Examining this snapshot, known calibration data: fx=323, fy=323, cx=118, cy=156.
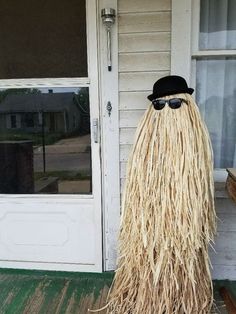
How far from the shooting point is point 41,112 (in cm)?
226

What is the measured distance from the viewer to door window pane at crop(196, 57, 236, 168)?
7.00 ft

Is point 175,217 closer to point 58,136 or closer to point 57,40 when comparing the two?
point 58,136

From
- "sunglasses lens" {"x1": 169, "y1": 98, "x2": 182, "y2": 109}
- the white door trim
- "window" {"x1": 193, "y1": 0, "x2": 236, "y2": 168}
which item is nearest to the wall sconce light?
the white door trim

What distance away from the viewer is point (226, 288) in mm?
2176

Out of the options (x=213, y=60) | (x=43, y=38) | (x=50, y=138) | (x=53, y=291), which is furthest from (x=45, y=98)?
(x=53, y=291)

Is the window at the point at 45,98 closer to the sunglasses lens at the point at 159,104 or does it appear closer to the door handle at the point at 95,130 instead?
the door handle at the point at 95,130

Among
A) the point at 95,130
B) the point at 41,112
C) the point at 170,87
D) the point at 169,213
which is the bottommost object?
the point at 169,213

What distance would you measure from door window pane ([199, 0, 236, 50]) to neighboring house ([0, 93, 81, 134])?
0.96 meters

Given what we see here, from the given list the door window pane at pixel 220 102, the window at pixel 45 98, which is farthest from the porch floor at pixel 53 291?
the door window pane at pixel 220 102

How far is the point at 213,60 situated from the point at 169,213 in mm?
1111

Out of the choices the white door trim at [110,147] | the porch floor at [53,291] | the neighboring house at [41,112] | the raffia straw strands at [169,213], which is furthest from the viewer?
the neighboring house at [41,112]

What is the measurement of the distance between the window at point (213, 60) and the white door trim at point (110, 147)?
1.34ft

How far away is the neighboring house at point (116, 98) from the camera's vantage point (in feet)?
6.79

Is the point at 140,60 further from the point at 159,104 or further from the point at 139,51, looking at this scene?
the point at 159,104
